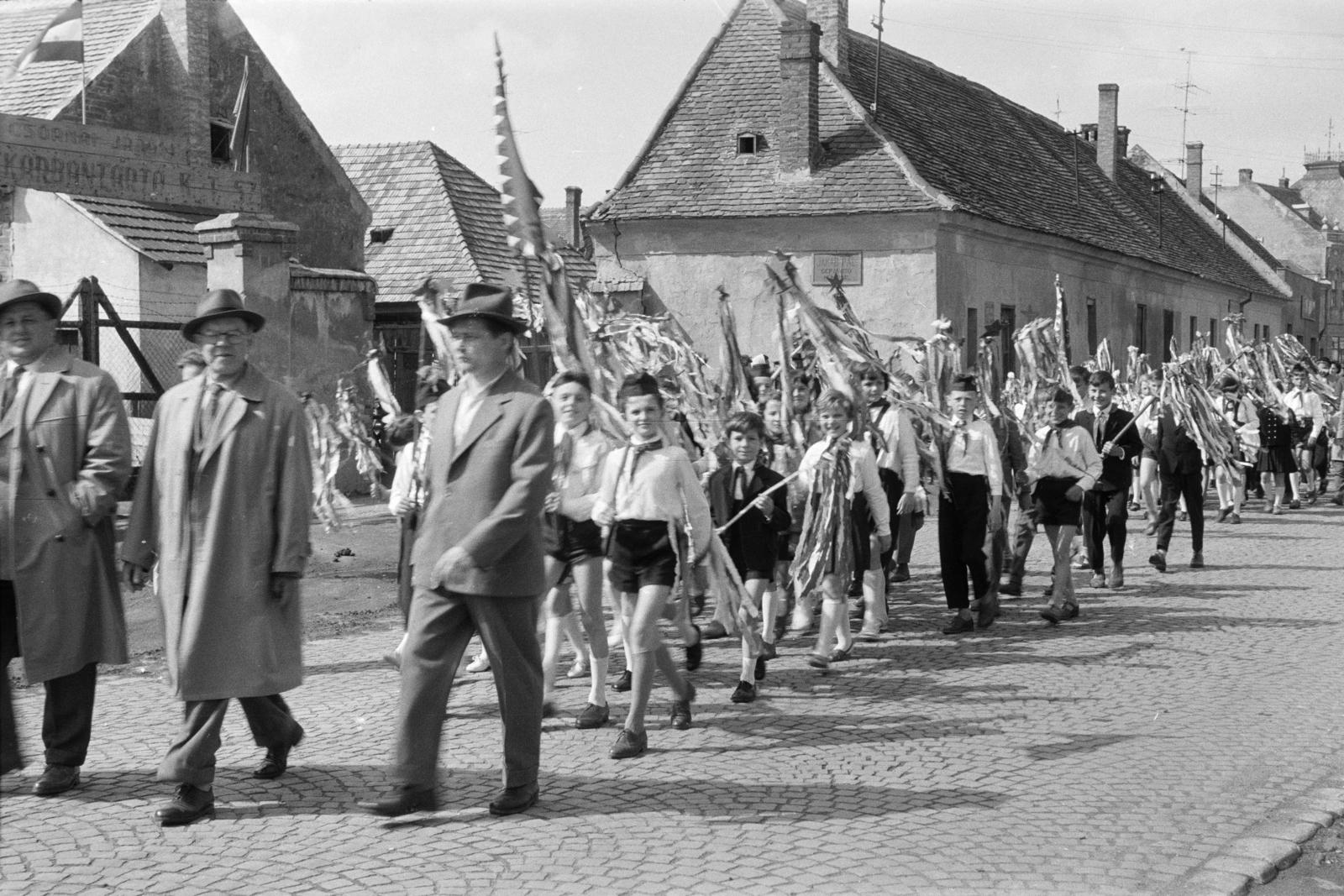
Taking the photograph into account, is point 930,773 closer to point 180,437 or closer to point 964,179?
point 180,437

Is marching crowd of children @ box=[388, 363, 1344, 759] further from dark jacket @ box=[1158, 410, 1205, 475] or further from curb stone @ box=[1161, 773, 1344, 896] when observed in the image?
curb stone @ box=[1161, 773, 1344, 896]

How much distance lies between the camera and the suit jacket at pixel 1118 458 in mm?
12195

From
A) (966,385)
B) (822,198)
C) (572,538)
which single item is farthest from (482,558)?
(822,198)

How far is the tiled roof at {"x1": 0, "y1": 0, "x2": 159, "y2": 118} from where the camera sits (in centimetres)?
1994

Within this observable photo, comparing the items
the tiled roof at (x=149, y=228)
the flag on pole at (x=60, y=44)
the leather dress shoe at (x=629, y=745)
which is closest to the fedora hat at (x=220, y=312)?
the leather dress shoe at (x=629, y=745)

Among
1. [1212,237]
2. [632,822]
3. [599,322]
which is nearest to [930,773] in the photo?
[632,822]

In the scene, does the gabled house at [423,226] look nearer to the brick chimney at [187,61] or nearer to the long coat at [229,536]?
the brick chimney at [187,61]

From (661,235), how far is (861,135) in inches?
156

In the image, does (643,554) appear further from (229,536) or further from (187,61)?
(187,61)

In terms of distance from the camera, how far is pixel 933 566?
1377 centimetres

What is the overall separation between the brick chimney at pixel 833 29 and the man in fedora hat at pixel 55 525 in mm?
25402

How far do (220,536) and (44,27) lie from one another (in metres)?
16.6

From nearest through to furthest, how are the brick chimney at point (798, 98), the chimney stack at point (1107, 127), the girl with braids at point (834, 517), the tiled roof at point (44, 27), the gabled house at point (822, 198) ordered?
the girl with braids at point (834, 517) → the tiled roof at point (44, 27) → the brick chimney at point (798, 98) → the gabled house at point (822, 198) → the chimney stack at point (1107, 127)

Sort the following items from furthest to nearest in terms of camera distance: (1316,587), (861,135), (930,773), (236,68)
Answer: (861,135) → (236,68) → (1316,587) → (930,773)
